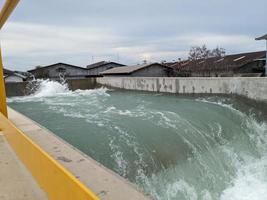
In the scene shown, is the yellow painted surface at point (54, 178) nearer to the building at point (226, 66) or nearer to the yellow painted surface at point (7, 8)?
the yellow painted surface at point (7, 8)

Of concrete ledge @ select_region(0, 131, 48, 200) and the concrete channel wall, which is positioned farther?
the concrete channel wall

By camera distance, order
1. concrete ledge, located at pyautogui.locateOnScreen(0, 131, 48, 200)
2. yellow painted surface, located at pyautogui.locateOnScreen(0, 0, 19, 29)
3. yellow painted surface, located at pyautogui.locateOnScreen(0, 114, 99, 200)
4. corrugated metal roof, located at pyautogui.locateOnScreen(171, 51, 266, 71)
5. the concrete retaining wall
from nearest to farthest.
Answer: yellow painted surface, located at pyautogui.locateOnScreen(0, 114, 99, 200) < concrete ledge, located at pyautogui.locateOnScreen(0, 131, 48, 200) < yellow painted surface, located at pyautogui.locateOnScreen(0, 0, 19, 29) < the concrete retaining wall < corrugated metal roof, located at pyautogui.locateOnScreen(171, 51, 266, 71)

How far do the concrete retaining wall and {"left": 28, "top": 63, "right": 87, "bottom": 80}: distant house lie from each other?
9011 mm

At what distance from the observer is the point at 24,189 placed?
2.58 m

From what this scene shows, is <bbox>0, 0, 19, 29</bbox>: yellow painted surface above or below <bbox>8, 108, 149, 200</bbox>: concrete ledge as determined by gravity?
above

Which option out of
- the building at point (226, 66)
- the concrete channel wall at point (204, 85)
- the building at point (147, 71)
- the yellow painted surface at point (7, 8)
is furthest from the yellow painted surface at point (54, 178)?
the building at point (147, 71)

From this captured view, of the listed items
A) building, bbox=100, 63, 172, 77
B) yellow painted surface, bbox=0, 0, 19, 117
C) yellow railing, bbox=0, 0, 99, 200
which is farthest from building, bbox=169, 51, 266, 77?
yellow railing, bbox=0, 0, 99, 200

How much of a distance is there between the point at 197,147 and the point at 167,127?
114 centimetres

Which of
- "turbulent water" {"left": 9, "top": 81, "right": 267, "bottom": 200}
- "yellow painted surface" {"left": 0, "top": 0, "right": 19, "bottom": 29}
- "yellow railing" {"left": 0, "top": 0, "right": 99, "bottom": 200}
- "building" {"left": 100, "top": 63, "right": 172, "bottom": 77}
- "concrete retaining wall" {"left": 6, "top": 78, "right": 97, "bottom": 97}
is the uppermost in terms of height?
"yellow painted surface" {"left": 0, "top": 0, "right": 19, "bottom": 29}

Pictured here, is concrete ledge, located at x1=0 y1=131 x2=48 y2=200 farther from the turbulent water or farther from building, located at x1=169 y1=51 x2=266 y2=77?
building, located at x1=169 y1=51 x2=266 y2=77

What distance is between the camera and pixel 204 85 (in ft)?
49.8

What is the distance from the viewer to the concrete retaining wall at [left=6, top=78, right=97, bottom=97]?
837 inches

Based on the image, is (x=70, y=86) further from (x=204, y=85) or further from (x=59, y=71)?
(x=59, y=71)

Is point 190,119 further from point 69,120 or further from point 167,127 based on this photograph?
point 69,120
